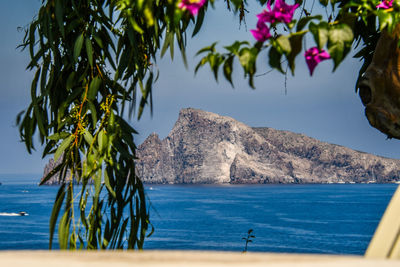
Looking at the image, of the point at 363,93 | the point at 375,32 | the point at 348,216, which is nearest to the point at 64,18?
the point at 363,93

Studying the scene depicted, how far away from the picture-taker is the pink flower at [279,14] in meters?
1.12

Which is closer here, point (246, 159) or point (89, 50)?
point (89, 50)

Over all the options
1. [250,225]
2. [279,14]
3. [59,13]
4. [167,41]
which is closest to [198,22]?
[167,41]

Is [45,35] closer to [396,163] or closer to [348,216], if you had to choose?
[348,216]

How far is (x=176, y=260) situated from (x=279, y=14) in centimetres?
75

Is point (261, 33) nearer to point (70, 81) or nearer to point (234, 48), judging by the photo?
point (234, 48)

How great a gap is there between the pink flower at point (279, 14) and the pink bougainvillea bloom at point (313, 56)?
0.09 metres

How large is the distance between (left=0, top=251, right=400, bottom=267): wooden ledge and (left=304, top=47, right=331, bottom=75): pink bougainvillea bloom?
2.17 feet

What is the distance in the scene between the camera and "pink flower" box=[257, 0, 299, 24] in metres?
1.12

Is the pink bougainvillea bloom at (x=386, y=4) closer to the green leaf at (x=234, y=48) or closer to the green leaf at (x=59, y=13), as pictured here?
the green leaf at (x=234, y=48)

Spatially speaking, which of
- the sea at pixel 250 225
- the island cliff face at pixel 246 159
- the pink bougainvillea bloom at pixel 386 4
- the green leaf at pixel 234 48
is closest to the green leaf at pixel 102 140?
the green leaf at pixel 234 48

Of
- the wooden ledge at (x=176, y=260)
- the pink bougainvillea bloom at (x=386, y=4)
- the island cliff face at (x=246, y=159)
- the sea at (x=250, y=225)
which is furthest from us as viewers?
the island cliff face at (x=246, y=159)

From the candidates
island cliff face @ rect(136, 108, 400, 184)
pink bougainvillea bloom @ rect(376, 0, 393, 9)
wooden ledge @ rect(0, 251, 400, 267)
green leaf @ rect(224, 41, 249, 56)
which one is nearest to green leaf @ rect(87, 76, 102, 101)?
green leaf @ rect(224, 41, 249, 56)

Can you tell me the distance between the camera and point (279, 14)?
1122 mm
